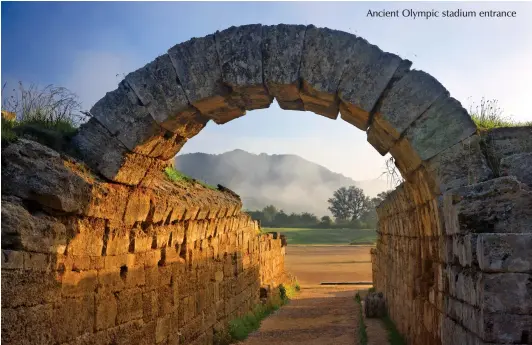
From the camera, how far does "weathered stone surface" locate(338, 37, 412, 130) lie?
236 inches

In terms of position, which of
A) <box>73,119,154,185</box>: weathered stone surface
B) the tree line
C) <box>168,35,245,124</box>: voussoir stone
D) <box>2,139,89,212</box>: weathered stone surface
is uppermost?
the tree line

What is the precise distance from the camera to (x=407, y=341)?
9.35 m

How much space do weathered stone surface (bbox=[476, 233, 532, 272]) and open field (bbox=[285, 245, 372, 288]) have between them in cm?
2187

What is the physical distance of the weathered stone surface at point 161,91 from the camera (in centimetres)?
642

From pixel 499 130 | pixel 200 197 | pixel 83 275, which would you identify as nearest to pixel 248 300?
pixel 200 197

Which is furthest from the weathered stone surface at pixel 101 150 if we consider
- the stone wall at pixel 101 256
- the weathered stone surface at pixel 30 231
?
the weathered stone surface at pixel 30 231

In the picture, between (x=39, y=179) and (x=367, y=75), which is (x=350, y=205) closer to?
(x=367, y=75)

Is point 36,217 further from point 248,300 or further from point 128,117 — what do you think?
point 248,300

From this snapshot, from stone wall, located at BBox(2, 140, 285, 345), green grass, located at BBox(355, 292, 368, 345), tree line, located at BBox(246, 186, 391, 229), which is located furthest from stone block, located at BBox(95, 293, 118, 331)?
tree line, located at BBox(246, 186, 391, 229)

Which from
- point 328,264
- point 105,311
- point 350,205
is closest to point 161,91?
point 105,311

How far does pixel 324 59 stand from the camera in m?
6.11

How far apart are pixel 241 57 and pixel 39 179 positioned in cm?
250

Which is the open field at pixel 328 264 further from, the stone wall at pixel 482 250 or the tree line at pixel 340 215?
the tree line at pixel 340 215

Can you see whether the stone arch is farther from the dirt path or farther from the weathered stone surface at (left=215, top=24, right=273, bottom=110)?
the dirt path
